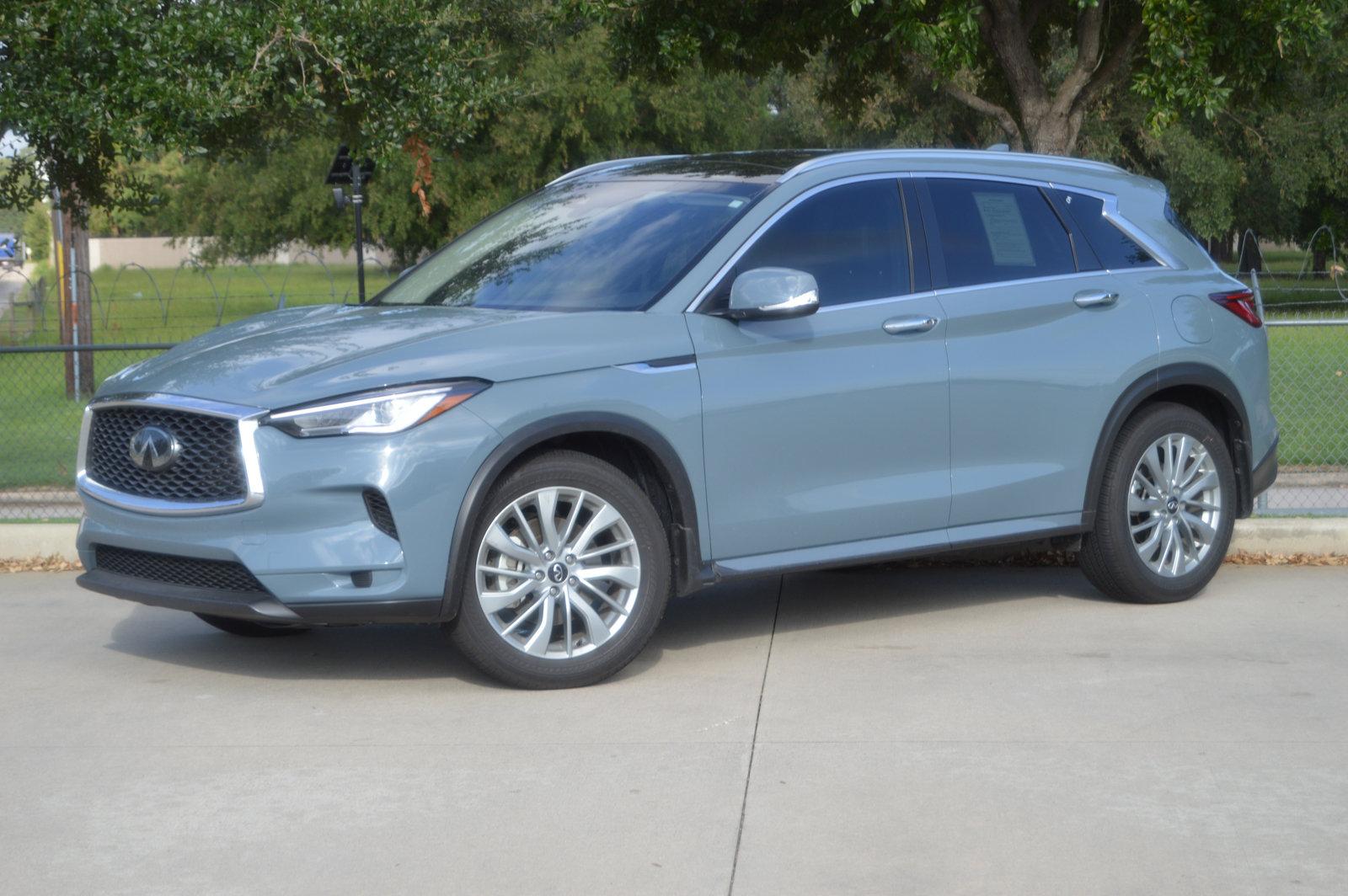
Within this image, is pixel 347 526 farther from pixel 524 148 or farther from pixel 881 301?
pixel 524 148

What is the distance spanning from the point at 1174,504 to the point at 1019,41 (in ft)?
24.3

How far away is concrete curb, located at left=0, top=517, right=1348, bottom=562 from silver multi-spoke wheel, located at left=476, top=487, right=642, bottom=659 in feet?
12.3

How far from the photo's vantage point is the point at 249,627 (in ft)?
23.9

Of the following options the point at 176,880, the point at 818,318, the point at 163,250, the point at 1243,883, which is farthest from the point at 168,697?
the point at 163,250

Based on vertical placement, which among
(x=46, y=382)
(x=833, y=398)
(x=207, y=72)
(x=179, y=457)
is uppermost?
(x=207, y=72)

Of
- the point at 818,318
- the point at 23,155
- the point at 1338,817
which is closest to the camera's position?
the point at 1338,817

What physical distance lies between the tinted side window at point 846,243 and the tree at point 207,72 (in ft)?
19.5

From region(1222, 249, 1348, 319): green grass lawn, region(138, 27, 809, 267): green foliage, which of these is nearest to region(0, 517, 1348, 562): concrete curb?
region(1222, 249, 1348, 319): green grass lawn

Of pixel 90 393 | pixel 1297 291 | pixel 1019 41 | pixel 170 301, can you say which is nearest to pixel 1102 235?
pixel 1019 41

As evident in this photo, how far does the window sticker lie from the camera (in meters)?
7.31

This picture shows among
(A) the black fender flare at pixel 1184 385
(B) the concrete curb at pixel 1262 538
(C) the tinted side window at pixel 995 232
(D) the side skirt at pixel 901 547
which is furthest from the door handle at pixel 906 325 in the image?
(B) the concrete curb at pixel 1262 538

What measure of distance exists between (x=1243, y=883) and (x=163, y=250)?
111 meters

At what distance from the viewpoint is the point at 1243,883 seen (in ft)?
14.2

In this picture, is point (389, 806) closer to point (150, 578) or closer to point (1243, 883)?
point (150, 578)
